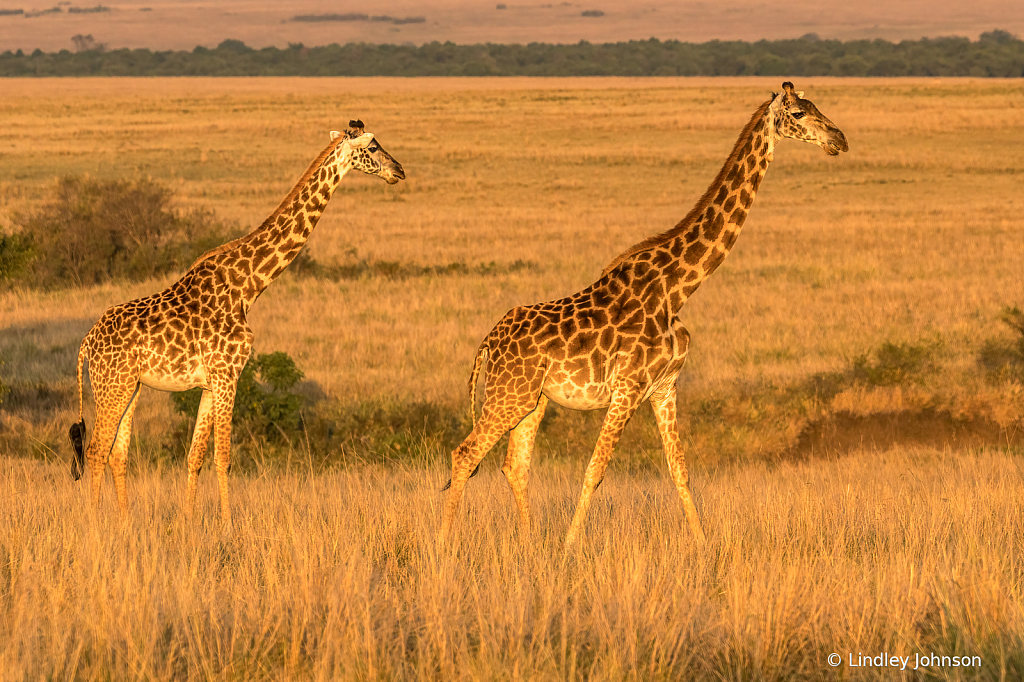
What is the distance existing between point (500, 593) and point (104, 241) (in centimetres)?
2115

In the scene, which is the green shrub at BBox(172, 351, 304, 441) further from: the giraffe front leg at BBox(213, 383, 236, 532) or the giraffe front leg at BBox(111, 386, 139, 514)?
the giraffe front leg at BBox(213, 383, 236, 532)

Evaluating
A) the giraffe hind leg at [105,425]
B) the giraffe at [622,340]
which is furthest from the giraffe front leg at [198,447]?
the giraffe at [622,340]

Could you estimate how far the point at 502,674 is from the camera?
15.8 feet

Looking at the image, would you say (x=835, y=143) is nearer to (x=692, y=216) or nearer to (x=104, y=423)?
(x=692, y=216)

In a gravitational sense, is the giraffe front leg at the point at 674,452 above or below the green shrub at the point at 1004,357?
above

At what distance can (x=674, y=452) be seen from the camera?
6.54m

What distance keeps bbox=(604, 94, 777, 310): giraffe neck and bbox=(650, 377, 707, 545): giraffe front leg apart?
0.53m

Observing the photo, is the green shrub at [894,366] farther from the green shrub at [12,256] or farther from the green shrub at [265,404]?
the green shrub at [12,256]

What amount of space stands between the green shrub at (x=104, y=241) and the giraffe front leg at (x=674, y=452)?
61.4 ft

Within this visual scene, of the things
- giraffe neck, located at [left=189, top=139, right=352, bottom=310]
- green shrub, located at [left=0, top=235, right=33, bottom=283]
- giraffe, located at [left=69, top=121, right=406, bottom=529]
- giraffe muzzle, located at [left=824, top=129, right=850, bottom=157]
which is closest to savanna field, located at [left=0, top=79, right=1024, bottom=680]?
green shrub, located at [left=0, top=235, right=33, bottom=283]

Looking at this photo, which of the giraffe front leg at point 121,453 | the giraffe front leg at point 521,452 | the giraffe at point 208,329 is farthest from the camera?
the giraffe front leg at point 121,453

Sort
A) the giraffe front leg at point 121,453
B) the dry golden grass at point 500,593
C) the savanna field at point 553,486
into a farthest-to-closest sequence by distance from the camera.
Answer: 1. the giraffe front leg at point 121,453
2. the savanna field at point 553,486
3. the dry golden grass at point 500,593

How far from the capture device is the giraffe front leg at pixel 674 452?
255 inches

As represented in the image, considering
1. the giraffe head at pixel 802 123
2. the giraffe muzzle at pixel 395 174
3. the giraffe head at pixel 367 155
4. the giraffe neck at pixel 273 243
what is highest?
the giraffe head at pixel 802 123
